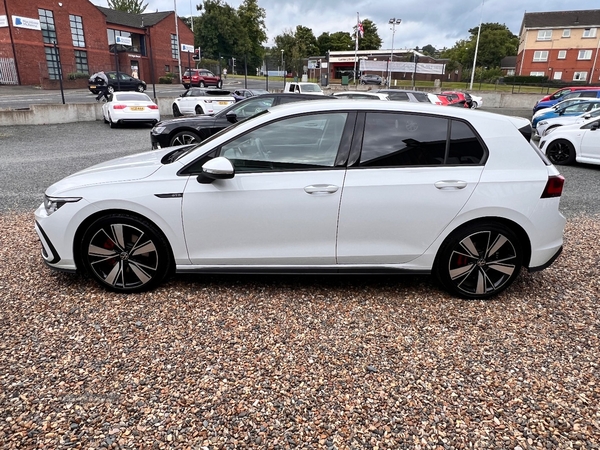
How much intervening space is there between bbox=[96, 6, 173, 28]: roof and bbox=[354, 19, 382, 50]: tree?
161 feet

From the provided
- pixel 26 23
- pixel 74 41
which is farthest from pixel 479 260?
pixel 74 41

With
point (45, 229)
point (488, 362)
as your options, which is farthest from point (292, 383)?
point (45, 229)

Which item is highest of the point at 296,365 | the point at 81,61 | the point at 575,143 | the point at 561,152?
the point at 81,61

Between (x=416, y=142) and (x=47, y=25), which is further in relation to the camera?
(x=47, y=25)

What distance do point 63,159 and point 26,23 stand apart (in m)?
35.9

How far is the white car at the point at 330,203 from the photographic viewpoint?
342cm

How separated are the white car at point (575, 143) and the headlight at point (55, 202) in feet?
35.6

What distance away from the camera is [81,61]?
143 ft

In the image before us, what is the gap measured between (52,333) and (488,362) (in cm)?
311

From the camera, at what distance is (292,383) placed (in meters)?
2.69

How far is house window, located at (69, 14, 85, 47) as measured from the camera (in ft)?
138

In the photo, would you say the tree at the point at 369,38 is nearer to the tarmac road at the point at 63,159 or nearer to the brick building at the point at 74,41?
the brick building at the point at 74,41

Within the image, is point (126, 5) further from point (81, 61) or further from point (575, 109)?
point (575, 109)

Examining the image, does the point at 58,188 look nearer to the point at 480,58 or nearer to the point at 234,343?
the point at 234,343
